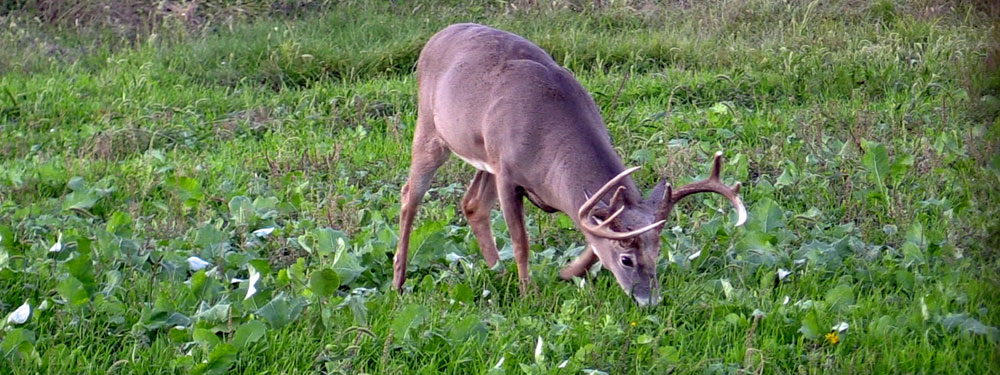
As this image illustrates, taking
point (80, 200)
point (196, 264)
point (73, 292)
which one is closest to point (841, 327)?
point (196, 264)

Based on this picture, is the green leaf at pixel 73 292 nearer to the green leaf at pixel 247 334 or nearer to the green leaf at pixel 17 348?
the green leaf at pixel 17 348

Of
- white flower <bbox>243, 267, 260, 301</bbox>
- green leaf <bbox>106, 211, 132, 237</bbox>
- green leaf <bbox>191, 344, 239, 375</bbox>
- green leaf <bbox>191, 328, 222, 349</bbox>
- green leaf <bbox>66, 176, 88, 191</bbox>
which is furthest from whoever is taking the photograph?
green leaf <bbox>66, 176, 88, 191</bbox>

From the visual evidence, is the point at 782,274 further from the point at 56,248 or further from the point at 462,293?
the point at 56,248

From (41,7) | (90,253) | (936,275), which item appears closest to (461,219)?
(90,253)

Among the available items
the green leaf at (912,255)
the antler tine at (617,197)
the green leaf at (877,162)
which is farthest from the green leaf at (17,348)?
the green leaf at (877,162)

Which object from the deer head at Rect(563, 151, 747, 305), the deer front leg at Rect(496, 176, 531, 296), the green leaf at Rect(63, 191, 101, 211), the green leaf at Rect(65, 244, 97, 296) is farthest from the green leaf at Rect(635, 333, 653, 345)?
the green leaf at Rect(63, 191, 101, 211)

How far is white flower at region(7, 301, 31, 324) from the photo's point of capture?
4457 millimetres

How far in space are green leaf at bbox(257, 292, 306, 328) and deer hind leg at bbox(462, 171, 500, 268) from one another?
1.29m

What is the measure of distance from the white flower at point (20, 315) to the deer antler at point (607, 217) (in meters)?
2.03

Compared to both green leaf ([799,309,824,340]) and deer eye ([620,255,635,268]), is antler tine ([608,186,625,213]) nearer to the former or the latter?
deer eye ([620,255,635,268])

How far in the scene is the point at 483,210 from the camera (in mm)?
5863

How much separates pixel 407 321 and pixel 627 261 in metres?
0.94

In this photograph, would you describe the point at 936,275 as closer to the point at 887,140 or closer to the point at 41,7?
the point at 887,140

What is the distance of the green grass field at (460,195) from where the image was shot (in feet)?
14.6
